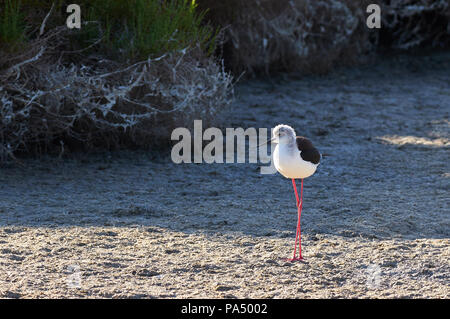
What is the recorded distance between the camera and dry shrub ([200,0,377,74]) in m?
9.92

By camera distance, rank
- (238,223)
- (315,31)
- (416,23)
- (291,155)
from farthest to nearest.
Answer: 1. (416,23)
2. (315,31)
3. (238,223)
4. (291,155)

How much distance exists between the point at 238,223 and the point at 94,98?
218 centimetres

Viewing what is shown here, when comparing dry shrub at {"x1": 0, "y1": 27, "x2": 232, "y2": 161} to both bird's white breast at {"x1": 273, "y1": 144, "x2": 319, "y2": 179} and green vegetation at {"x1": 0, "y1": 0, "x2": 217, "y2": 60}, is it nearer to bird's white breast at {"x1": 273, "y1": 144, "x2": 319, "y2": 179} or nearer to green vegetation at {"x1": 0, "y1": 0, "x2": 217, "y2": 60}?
green vegetation at {"x1": 0, "y1": 0, "x2": 217, "y2": 60}

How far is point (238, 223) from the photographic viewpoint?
196 inches

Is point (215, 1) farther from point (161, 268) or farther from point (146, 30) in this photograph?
point (161, 268)

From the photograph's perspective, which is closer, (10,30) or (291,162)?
(291,162)

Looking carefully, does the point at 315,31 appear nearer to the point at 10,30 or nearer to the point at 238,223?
the point at 10,30

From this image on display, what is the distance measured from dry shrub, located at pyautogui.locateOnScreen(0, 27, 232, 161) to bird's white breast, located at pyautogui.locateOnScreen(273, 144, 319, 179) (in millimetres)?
2619

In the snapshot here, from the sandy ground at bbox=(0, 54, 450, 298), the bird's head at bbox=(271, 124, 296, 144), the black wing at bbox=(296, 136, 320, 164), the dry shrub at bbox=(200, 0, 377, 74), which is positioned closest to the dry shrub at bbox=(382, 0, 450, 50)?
the dry shrub at bbox=(200, 0, 377, 74)

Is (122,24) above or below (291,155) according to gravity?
above

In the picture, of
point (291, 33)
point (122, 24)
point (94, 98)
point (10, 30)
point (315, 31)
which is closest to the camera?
point (10, 30)

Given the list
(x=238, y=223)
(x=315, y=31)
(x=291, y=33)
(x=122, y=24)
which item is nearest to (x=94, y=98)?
(x=122, y=24)

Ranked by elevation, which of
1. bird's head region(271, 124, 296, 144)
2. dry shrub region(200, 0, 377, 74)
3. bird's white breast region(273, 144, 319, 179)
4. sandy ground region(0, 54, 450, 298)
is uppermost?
dry shrub region(200, 0, 377, 74)

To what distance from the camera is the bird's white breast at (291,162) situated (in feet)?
13.1
